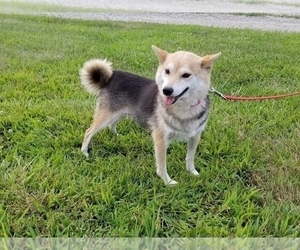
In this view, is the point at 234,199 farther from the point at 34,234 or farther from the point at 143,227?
the point at 34,234

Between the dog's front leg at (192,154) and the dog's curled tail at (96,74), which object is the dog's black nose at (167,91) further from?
the dog's curled tail at (96,74)

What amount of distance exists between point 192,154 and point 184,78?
69 centimetres

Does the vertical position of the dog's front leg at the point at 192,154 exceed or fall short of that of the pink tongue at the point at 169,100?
it falls short

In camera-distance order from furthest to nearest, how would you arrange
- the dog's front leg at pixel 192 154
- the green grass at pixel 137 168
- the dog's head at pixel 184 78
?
the dog's front leg at pixel 192 154 < the dog's head at pixel 184 78 < the green grass at pixel 137 168

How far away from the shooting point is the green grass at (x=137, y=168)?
2.23 m

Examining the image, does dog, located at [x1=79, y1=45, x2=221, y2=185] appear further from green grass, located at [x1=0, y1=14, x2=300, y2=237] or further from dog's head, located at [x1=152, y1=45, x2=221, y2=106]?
green grass, located at [x1=0, y1=14, x2=300, y2=237]

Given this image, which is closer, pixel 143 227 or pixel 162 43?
pixel 143 227

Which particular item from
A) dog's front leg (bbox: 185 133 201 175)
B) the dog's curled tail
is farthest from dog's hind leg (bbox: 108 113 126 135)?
dog's front leg (bbox: 185 133 201 175)

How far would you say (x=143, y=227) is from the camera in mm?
2186

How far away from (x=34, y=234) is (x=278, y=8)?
591 inches

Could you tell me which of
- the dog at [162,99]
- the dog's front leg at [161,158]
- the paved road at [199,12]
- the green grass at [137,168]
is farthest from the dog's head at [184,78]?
the paved road at [199,12]

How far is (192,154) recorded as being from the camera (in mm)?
2836

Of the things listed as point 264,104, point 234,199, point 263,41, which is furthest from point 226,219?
point 263,41

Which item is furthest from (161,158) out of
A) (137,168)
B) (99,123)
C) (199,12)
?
→ (199,12)
